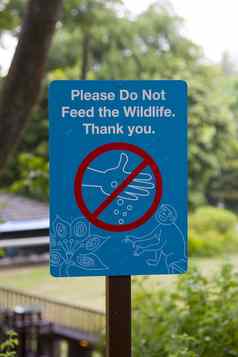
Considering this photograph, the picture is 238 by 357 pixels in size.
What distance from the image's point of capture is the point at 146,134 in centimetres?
158

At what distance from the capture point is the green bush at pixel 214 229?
671 inches

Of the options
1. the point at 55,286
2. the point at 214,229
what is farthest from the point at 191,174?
the point at 55,286

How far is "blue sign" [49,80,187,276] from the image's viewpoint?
1.57m

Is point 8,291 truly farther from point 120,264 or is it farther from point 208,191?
point 208,191

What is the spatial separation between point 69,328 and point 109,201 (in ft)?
19.2

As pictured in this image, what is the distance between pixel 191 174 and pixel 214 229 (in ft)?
5.88

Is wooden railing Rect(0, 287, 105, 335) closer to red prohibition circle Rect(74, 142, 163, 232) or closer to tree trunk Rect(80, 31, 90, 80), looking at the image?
tree trunk Rect(80, 31, 90, 80)

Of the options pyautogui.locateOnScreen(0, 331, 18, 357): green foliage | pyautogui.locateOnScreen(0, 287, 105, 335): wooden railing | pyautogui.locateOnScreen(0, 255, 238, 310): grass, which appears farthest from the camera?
pyautogui.locateOnScreen(0, 255, 238, 310): grass

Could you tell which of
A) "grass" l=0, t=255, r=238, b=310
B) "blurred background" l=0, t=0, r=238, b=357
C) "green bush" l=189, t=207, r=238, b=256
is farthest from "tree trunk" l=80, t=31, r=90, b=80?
"green bush" l=189, t=207, r=238, b=256

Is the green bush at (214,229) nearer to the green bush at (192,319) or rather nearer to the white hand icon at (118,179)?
the green bush at (192,319)

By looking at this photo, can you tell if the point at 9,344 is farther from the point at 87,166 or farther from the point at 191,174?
the point at 191,174

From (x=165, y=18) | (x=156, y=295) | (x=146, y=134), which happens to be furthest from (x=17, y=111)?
(x=165, y=18)

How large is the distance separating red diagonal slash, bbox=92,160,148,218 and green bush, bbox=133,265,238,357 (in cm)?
71

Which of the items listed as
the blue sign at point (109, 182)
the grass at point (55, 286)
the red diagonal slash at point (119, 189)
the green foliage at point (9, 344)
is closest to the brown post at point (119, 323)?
the blue sign at point (109, 182)
